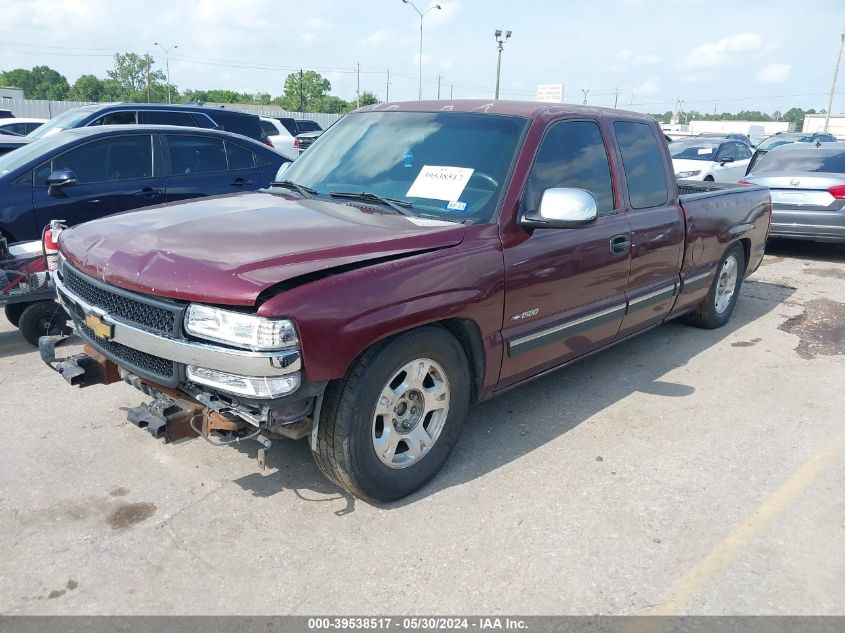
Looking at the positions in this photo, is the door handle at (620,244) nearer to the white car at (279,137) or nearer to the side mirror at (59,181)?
the side mirror at (59,181)

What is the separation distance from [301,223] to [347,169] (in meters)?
0.96

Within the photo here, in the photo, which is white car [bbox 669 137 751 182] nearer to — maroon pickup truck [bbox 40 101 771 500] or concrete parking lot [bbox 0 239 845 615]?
maroon pickup truck [bbox 40 101 771 500]

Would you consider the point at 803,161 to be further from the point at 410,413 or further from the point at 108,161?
the point at 108,161

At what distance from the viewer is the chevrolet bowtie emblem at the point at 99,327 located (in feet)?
10.1

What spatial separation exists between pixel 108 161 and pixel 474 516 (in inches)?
211

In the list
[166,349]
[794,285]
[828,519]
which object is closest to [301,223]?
[166,349]

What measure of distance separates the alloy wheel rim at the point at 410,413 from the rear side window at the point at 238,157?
202 inches

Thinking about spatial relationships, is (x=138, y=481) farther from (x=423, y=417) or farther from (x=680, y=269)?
(x=680, y=269)

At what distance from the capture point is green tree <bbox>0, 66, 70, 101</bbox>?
103 metres

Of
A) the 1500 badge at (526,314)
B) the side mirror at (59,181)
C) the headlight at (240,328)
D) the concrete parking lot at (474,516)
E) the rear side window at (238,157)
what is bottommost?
the concrete parking lot at (474,516)

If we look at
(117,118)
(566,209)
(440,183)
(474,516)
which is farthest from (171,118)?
(474,516)

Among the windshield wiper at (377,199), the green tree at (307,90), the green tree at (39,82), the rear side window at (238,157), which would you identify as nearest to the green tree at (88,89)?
the green tree at (39,82)

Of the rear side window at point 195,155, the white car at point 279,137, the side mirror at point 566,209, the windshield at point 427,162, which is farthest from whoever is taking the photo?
the white car at point 279,137

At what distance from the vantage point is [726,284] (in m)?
6.52
